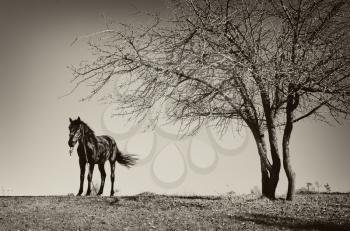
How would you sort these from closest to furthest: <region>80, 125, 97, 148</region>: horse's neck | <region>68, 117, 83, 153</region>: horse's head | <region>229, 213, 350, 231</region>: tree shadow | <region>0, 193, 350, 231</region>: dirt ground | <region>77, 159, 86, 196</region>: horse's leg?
<region>0, 193, 350, 231</region>: dirt ground → <region>229, 213, 350, 231</region>: tree shadow → <region>68, 117, 83, 153</region>: horse's head → <region>80, 125, 97, 148</region>: horse's neck → <region>77, 159, 86, 196</region>: horse's leg

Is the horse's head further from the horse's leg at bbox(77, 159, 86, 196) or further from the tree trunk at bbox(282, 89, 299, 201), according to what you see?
the tree trunk at bbox(282, 89, 299, 201)

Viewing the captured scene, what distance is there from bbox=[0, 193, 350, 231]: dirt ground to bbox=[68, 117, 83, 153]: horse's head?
200 centimetres

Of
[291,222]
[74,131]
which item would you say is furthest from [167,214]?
[74,131]

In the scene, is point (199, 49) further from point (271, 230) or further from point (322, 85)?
point (271, 230)

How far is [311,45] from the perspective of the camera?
16062mm

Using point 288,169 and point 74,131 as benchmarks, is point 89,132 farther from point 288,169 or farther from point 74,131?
point 288,169

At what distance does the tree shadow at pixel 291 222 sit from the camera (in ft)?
42.2

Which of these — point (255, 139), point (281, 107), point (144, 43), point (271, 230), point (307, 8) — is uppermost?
point (307, 8)

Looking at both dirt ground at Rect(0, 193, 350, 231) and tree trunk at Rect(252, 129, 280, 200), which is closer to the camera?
dirt ground at Rect(0, 193, 350, 231)

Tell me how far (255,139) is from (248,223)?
19.1 feet

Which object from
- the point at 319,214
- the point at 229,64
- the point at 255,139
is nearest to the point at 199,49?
the point at 229,64

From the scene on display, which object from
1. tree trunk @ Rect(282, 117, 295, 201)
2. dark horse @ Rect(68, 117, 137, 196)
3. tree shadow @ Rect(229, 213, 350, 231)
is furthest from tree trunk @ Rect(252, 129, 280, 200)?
dark horse @ Rect(68, 117, 137, 196)

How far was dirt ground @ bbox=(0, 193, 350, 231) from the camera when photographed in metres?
12.7

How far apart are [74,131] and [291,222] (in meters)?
8.39
